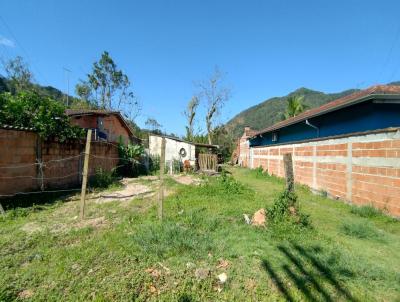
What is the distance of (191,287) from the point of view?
9.32ft

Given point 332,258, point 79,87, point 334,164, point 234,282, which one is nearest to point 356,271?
point 332,258

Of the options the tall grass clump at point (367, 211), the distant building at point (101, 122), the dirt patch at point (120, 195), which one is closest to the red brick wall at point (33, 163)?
the dirt patch at point (120, 195)

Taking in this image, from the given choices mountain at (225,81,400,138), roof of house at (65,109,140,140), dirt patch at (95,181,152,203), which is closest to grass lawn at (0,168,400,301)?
dirt patch at (95,181,152,203)

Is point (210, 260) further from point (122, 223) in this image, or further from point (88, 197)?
point (88, 197)

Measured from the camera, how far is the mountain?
57316 mm

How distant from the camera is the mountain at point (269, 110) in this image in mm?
57316

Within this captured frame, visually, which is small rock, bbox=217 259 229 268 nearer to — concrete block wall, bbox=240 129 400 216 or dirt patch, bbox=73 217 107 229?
dirt patch, bbox=73 217 107 229

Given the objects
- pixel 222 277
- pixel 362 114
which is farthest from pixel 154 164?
pixel 222 277

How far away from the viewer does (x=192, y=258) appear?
3.45m

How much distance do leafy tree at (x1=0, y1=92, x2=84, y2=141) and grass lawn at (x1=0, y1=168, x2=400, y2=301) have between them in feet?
10.5

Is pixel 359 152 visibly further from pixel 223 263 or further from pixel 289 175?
pixel 223 263

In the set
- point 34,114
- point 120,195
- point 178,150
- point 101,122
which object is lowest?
point 120,195

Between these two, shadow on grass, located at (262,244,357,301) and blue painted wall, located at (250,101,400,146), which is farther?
blue painted wall, located at (250,101,400,146)

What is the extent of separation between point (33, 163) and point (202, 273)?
6904mm
